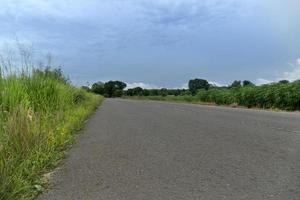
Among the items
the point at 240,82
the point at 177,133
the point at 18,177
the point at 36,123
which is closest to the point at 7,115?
the point at 36,123

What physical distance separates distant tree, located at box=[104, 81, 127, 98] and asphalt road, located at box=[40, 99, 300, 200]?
340 feet

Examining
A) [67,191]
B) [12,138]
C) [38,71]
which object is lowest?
[67,191]

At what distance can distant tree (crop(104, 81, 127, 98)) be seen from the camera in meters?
117

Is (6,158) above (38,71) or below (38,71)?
below

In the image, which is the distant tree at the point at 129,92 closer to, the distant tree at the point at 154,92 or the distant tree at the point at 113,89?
the distant tree at the point at 113,89

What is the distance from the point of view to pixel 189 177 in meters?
7.64

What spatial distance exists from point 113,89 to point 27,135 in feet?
365

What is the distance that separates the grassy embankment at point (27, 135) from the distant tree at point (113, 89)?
102108 millimetres

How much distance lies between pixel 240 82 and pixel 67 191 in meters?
51.9

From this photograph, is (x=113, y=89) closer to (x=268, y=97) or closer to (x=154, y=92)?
(x=154, y=92)

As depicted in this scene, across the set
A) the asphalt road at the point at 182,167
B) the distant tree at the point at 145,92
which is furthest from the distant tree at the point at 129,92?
the asphalt road at the point at 182,167

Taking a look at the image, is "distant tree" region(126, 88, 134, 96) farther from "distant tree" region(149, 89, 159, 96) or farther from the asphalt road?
the asphalt road

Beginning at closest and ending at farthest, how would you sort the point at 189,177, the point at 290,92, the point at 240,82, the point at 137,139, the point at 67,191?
the point at 67,191
the point at 189,177
the point at 137,139
the point at 290,92
the point at 240,82

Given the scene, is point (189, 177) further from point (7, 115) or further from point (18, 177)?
point (7, 115)
